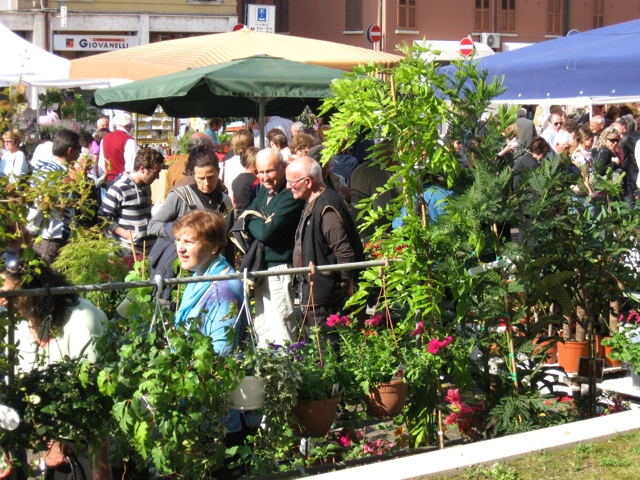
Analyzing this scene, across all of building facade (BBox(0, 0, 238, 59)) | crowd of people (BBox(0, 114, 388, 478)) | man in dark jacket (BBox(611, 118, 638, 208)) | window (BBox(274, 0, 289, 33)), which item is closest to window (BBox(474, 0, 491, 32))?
window (BBox(274, 0, 289, 33))

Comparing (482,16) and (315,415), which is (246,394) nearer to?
(315,415)

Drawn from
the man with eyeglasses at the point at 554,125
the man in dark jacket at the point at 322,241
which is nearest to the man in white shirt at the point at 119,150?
the man in dark jacket at the point at 322,241

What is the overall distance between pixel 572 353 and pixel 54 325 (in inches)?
162

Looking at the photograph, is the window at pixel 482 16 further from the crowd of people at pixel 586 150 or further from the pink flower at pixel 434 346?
the pink flower at pixel 434 346

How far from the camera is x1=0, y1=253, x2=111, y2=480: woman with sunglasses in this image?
3783 mm

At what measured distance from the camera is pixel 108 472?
3803mm

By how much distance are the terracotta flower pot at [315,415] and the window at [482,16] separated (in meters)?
38.7

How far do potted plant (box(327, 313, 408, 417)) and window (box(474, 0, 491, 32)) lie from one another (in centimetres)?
3815

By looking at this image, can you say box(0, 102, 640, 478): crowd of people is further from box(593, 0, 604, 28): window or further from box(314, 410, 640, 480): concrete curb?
box(593, 0, 604, 28): window

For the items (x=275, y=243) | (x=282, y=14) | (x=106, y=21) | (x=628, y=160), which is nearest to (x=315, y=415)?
(x=275, y=243)

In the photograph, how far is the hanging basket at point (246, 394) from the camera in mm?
3973

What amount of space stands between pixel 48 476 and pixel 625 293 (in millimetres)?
3516

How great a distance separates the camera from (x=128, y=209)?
738cm

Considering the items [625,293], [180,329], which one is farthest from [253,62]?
[180,329]
